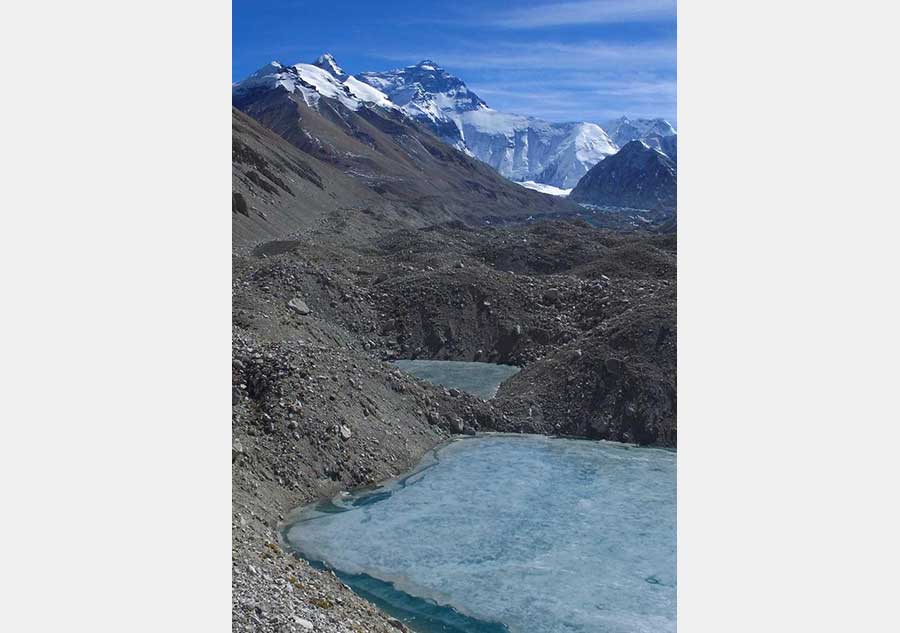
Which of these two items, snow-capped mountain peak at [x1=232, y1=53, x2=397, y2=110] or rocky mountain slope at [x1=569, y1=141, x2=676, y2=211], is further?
rocky mountain slope at [x1=569, y1=141, x2=676, y2=211]

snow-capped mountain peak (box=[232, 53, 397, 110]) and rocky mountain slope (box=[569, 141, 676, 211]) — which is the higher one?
snow-capped mountain peak (box=[232, 53, 397, 110])

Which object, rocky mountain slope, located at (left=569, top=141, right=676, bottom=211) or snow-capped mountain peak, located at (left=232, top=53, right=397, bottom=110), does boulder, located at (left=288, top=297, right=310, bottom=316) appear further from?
rocky mountain slope, located at (left=569, top=141, right=676, bottom=211)

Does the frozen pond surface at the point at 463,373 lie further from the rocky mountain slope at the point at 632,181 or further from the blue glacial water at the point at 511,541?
the rocky mountain slope at the point at 632,181

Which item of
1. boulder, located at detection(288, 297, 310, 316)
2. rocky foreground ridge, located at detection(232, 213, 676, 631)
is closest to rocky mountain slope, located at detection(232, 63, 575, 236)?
rocky foreground ridge, located at detection(232, 213, 676, 631)

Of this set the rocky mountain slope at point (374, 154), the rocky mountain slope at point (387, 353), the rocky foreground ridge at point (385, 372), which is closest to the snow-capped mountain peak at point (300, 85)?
the rocky mountain slope at point (374, 154)
